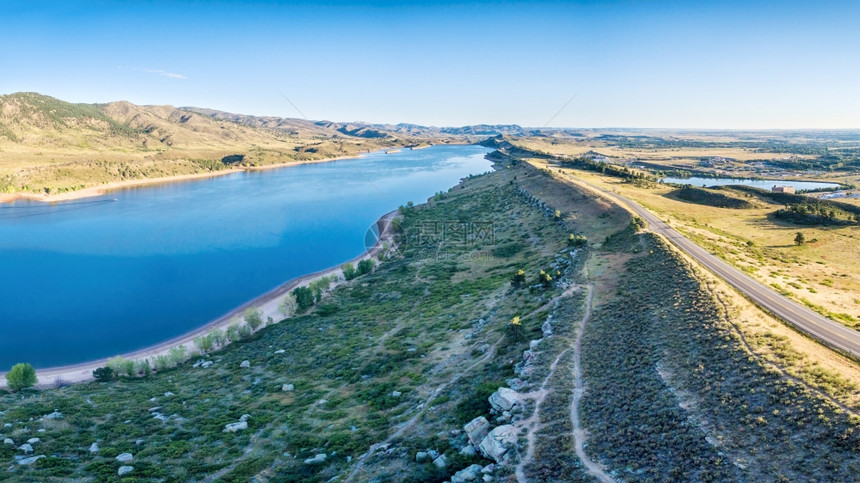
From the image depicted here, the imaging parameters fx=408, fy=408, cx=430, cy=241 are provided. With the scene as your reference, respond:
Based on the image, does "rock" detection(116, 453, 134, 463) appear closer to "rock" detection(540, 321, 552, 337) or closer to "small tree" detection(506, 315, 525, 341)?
"small tree" detection(506, 315, 525, 341)

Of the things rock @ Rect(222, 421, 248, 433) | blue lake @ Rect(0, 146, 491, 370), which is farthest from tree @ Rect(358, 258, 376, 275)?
rock @ Rect(222, 421, 248, 433)

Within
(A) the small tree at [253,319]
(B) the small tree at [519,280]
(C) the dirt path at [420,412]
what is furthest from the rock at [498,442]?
(A) the small tree at [253,319]

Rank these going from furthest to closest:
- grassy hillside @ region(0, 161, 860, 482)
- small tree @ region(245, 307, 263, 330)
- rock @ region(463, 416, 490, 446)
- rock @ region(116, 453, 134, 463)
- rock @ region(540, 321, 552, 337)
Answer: small tree @ region(245, 307, 263, 330) < rock @ region(540, 321, 552, 337) < rock @ region(116, 453, 134, 463) < rock @ region(463, 416, 490, 446) < grassy hillside @ region(0, 161, 860, 482)

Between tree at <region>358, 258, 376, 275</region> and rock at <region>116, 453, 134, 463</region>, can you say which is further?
tree at <region>358, 258, 376, 275</region>

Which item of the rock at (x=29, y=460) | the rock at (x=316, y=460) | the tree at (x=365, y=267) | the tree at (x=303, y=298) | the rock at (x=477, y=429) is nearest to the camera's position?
the rock at (x=477, y=429)

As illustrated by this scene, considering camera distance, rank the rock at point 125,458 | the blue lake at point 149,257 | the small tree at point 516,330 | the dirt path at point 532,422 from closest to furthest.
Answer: the dirt path at point 532,422 < the rock at point 125,458 < the small tree at point 516,330 < the blue lake at point 149,257

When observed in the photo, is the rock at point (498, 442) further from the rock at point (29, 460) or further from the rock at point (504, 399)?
the rock at point (29, 460)

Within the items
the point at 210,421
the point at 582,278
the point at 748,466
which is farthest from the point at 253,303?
the point at 748,466
